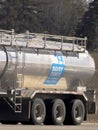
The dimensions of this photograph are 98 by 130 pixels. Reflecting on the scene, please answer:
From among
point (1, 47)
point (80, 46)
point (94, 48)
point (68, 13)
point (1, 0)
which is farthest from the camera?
point (68, 13)

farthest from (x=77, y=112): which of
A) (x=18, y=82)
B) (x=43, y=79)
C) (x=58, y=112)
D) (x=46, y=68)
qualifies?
(x=18, y=82)

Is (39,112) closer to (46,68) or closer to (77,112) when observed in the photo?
(46,68)

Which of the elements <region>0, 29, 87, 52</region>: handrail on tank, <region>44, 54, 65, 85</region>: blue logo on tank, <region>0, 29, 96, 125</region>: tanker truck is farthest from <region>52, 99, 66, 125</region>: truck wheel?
<region>0, 29, 87, 52</region>: handrail on tank

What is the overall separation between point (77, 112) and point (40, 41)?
3448 mm

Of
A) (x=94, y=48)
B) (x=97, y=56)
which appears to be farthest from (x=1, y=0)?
(x=97, y=56)

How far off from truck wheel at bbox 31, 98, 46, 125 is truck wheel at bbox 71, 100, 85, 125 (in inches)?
78.9

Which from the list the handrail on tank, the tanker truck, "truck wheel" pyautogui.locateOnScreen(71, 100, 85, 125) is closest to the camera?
the tanker truck

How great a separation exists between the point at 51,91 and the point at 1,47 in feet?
10.0

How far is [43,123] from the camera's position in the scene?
27.0 meters

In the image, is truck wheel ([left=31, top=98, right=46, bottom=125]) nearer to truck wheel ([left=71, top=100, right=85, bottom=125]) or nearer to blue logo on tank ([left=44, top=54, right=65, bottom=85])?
blue logo on tank ([left=44, top=54, right=65, bottom=85])

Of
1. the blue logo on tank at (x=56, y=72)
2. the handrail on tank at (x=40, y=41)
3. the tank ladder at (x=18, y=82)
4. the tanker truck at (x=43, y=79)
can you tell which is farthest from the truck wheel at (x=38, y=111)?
the handrail on tank at (x=40, y=41)

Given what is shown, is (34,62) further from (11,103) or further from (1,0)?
(1,0)

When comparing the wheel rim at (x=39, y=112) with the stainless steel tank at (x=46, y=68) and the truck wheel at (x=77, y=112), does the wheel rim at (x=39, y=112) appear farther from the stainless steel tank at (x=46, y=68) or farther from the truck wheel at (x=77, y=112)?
the truck wheel at (x=77, y=112)

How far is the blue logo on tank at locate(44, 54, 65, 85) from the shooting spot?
2723 centimetres
